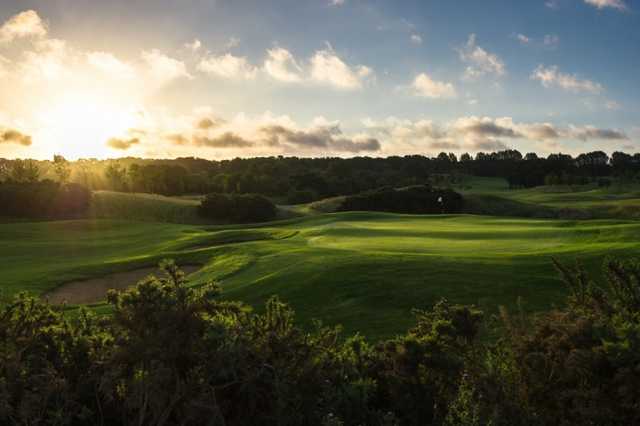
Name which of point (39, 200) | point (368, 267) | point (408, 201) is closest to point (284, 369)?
point (368, 267)

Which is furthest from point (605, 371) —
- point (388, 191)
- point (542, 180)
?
point (542, 180)

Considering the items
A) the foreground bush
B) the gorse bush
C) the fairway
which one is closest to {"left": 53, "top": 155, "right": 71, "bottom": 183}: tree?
the foreground bush

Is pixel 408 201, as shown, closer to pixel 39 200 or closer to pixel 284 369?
pixel 39 200

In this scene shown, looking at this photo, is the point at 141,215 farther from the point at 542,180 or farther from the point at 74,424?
the point at 542,180

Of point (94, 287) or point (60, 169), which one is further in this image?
point (60, 169)

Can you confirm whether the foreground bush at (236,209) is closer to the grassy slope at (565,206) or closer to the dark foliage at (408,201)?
the dark foliage at (408,201)

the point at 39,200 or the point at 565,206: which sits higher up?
the point at 39,200
